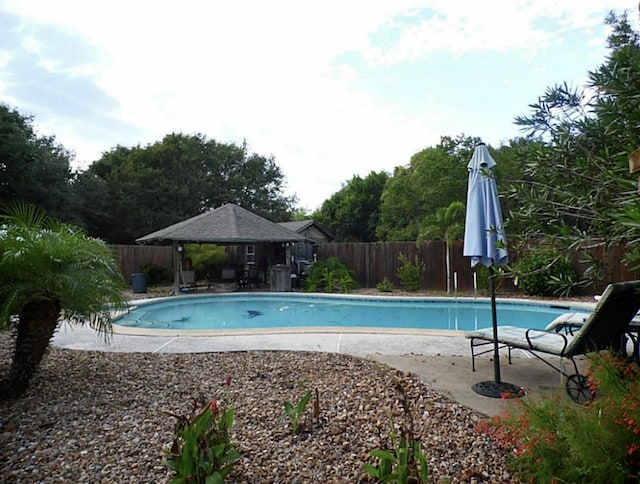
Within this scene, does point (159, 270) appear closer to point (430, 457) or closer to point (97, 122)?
point (97, 122)

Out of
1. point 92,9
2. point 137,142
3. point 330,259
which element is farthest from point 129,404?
point 137,142

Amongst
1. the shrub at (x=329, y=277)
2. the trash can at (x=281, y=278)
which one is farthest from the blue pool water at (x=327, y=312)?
the shrub at (x=329, y=277)

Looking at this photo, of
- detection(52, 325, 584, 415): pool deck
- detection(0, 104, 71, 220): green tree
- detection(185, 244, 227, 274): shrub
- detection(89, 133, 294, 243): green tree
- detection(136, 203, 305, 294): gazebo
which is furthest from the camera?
detection(89, 133, 294, 243): green tree

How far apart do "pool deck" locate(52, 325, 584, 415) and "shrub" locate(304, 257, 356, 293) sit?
25.1 ft

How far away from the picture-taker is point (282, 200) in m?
30.0

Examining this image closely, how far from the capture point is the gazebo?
44.9ft

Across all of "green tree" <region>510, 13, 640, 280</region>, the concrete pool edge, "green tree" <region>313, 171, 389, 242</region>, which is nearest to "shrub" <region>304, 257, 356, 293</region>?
the concrete pool edge

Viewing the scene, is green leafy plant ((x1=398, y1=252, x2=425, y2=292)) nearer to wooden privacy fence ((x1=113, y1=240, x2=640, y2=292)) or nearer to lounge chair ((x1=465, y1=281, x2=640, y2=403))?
wooden privacy fence ((x1=113, y1=240, x2=640, y2=292))

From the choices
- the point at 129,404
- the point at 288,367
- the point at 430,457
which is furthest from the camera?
the point at 288,367

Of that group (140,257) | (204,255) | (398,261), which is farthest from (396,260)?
(140,257)

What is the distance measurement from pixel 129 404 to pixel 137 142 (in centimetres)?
2664

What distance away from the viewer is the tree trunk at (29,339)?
328 cm

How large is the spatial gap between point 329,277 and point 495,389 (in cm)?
1078

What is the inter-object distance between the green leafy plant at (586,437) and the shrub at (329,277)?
11.3 m
